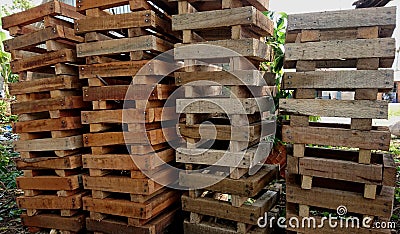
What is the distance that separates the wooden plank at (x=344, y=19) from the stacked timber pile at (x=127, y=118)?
135 cm

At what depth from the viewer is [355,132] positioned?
261 centimetres

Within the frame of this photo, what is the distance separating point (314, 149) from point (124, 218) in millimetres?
2192

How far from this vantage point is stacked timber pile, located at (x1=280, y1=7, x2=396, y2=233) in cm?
252

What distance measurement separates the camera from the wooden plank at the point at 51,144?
11.2ft

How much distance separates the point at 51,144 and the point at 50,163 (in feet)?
0.76

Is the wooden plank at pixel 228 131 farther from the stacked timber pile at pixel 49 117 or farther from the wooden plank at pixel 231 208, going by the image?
the stacked timber pile at pixel 49 117

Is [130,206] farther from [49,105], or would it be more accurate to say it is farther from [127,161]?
[49,105]

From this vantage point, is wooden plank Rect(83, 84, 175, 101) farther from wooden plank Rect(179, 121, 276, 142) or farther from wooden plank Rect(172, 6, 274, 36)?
wooden plank Rect(172, 6, 274, 36)

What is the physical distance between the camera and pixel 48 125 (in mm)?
3434

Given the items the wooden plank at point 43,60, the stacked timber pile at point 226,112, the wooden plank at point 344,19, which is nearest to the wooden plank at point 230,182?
the stacked timber pile at point 226,112

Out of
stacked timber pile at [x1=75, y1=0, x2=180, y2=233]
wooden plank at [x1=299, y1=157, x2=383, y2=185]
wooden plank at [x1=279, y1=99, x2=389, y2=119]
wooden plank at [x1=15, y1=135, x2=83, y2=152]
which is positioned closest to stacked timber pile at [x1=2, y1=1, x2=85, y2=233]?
wooden plank at [x1=15, y1=135, x2=83, y2=152]

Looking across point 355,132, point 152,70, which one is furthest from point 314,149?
point 152,70

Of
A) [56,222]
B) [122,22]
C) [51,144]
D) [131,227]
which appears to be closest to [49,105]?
[51,144]

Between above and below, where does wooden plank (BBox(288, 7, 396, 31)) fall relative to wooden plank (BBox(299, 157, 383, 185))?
above
